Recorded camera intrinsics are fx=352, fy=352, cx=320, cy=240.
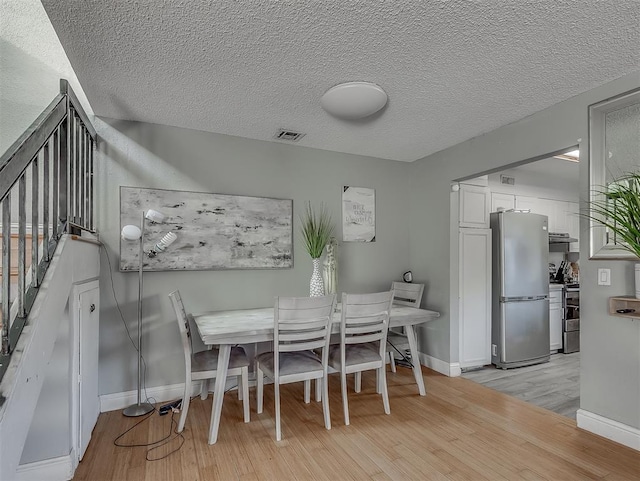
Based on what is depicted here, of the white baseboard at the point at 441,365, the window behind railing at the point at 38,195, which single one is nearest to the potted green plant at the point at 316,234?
the white baseboard at the point at 441,365

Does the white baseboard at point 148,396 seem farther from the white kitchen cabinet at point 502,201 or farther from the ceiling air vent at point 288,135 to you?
the white kitchen cabinet at point 502,201

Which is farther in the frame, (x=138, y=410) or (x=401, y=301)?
(x=401, y=301)

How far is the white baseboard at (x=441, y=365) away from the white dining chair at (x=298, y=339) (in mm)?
1653

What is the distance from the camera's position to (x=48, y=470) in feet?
6.04

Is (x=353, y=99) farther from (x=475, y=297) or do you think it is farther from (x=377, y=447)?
(x=475, y=297)

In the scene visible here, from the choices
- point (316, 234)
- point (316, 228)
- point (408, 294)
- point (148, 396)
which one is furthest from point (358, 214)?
point (148, 396)

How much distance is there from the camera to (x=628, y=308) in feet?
7.23

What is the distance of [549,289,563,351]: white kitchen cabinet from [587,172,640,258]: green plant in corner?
236 cm

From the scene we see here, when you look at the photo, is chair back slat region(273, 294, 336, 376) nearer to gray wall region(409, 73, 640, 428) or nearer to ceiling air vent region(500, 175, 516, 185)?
gray wall region(409, 73, 640, 428)

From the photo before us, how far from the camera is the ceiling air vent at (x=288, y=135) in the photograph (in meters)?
3.24

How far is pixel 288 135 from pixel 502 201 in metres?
2.67

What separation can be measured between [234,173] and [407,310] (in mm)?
2071

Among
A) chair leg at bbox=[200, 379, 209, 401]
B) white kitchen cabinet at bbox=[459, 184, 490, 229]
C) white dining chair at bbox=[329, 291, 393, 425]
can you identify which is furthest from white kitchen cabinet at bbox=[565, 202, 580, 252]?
chair leg at bbox=[200, 379, 209, 401]

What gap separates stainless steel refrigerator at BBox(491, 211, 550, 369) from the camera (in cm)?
384
